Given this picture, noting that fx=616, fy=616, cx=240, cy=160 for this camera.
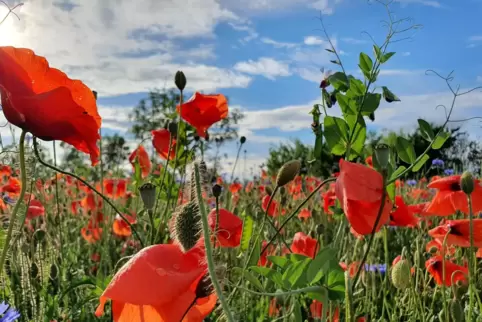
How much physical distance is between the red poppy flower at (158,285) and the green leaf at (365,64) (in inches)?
31.0

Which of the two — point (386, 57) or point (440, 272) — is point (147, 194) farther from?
point (440, 272)

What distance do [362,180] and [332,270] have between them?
22cm

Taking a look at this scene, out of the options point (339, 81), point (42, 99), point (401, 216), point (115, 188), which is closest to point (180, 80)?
point (339, 81)

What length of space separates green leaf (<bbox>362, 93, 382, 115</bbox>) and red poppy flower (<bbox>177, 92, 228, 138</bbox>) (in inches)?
23.2

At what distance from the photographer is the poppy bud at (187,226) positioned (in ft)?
2.40

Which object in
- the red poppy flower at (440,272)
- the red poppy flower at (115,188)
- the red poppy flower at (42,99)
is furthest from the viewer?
the red poppy flower at (115,188)

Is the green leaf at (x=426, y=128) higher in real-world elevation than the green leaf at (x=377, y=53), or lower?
lower

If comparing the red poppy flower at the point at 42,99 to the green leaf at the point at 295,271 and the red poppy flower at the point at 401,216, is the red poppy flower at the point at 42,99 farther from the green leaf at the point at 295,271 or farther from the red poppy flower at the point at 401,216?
the red poppy flower at the point at 401,216

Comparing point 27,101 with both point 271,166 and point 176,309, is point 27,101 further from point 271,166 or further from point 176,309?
point 271,166

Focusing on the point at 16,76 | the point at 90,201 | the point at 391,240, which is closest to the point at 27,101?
the point at 16,76

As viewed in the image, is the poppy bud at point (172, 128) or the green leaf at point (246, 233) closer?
the green leaf at point (246, 233)

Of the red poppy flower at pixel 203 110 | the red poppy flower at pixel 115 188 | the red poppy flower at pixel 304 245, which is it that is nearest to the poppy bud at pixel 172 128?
the red poppy flower at pixel 203 110

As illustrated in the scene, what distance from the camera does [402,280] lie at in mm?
1319

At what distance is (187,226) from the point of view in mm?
740
